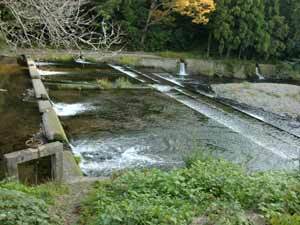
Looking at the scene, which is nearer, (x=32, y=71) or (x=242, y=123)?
(x=242, y=123)

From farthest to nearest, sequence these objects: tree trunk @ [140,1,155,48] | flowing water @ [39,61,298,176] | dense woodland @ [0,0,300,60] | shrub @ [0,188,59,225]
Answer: tree trunk @ [140,1,155,48]
dense woodland @ [0,0,300,60]
flowing water @ [39,61,298,176]
shrub @ [0,188,59,225]

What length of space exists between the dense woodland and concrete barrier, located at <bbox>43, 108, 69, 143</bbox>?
14.0 metres

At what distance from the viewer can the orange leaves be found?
23391 mm

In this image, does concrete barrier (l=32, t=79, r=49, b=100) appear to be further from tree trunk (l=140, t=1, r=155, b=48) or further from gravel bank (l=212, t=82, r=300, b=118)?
tree trunk (l=140, t=1, r=155, b=48)

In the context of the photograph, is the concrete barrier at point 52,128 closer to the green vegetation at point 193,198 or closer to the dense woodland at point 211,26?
the green vegetation at point 193,198

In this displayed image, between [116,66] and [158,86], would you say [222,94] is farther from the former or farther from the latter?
→ [116,66]

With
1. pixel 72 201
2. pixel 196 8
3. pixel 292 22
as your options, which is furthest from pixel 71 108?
pixel 292 22

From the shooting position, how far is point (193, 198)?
15.9 ft

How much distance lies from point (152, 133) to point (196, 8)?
49.9 ft

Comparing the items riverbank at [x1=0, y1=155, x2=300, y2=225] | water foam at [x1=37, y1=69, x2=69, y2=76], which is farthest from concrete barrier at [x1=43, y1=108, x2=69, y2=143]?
water foam at [x1=37, y1=69, x2=69, y2=76]

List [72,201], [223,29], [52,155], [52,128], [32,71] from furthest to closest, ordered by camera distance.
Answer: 1. [223,29]
2. [32,71]
3. [52,128]
4. [52,155]
5. [72,201]

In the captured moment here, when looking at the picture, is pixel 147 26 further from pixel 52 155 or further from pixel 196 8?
pixel 52 155

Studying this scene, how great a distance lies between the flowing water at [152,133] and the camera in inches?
341

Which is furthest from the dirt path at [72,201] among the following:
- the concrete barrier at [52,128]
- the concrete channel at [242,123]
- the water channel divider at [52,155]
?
the concrete channel at [242,123]
